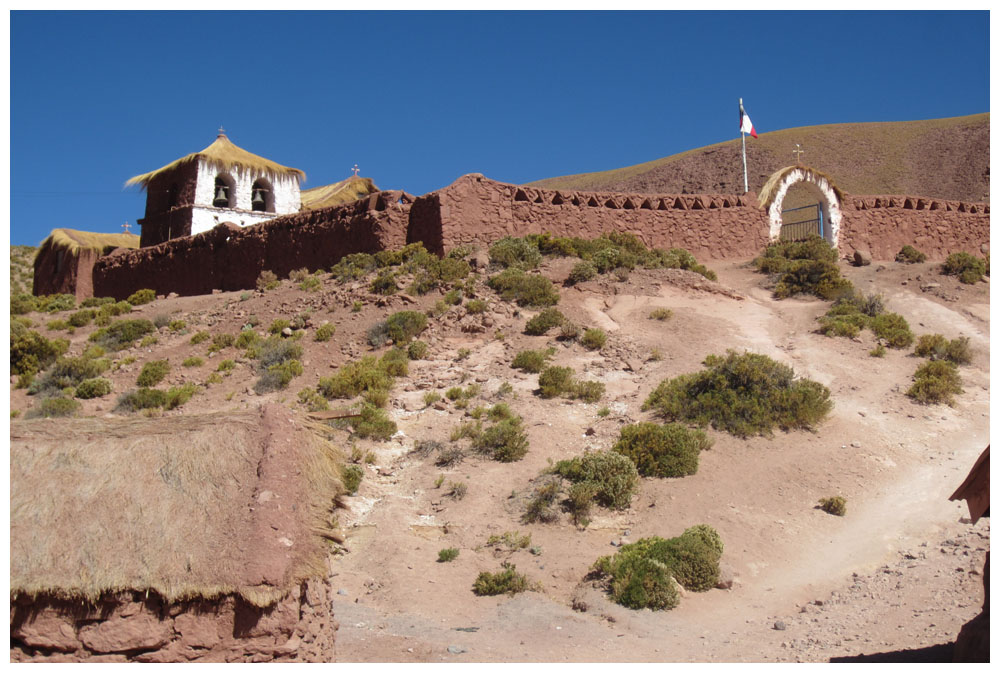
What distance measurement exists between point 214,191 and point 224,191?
0.47 m

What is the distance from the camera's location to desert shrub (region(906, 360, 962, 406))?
14.0 meters

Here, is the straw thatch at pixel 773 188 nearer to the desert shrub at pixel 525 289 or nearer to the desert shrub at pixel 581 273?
the desert shrub at pixel 581 273

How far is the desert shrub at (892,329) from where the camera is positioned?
54.2 feet

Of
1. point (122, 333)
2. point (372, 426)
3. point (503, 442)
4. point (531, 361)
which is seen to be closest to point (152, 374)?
point (122, 333)

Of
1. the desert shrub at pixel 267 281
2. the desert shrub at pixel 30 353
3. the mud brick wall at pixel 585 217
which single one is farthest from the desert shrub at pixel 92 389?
the mud brick wall at pixel 585 217

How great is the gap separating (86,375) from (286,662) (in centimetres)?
1263

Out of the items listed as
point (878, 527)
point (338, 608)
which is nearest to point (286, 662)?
point (338, 608)

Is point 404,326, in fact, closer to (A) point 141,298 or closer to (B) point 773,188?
(A) point 141,298

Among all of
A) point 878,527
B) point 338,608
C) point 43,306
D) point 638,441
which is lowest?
point 338,608

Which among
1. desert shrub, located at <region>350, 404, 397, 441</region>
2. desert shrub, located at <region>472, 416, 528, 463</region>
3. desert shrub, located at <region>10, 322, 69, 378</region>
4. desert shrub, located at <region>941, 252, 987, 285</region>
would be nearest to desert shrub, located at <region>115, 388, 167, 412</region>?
desert shrub, located at <region>10, 322, 69, 378</region>

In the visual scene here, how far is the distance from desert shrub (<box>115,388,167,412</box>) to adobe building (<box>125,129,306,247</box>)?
14.6 m

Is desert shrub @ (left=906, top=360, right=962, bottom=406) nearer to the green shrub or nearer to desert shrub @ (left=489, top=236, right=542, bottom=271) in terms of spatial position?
desert shrub @ (left=489, top=236, right=542, bottom=271)

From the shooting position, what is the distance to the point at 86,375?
16344 millimetres

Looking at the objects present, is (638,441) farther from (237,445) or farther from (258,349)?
(258,349)
